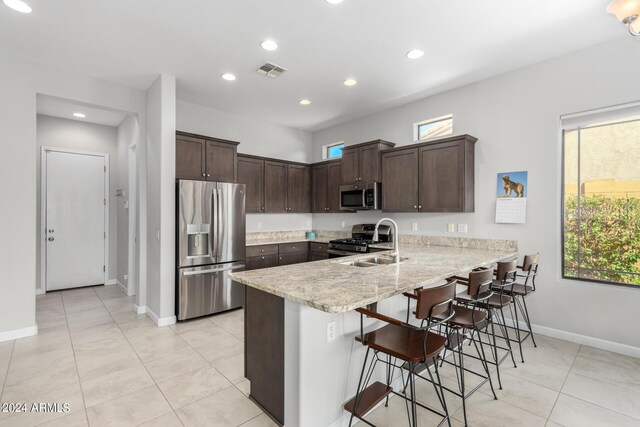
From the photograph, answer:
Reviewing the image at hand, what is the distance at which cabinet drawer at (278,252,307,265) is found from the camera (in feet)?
16.7

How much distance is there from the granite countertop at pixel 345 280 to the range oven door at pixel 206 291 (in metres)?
1.86

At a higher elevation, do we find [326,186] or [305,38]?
[305,38]

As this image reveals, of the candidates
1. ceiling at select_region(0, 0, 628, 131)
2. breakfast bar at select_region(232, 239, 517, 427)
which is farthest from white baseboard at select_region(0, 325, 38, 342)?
ceiling at select_region(0, 0, 628, 131)

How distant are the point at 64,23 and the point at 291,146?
382 centimetres

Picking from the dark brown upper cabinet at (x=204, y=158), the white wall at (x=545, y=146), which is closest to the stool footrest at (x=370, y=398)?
the white wall at (x=545, y=146)

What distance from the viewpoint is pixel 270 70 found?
11.8 feet

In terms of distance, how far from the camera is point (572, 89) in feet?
10.6

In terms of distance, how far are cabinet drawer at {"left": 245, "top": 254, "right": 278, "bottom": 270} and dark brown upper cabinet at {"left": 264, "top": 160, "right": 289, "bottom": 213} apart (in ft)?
2.90

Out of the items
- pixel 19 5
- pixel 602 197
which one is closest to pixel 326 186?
pixel 602 197

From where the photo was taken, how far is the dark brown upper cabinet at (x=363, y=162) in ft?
15.3

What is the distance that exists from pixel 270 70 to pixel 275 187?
2.27 metres

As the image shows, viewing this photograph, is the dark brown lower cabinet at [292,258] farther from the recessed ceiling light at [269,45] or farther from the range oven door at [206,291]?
the recessed ceiling light at [269,45]

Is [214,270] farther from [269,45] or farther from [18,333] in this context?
[269,45]

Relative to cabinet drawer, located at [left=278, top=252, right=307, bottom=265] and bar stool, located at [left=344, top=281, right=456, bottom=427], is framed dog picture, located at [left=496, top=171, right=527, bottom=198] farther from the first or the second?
cabinet drawer, located at [left=278, top=252, right=307, bottom=265]
